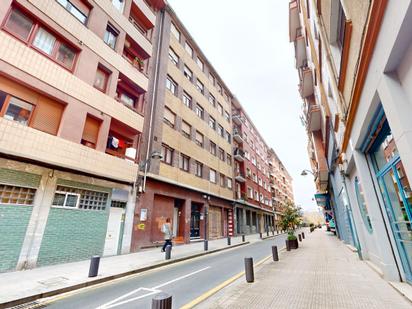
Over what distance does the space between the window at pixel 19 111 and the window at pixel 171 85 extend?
1058 centimetres

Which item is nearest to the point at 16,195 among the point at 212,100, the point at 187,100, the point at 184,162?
the point at 184,162

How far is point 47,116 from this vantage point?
352 inches

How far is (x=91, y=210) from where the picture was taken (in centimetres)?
1005

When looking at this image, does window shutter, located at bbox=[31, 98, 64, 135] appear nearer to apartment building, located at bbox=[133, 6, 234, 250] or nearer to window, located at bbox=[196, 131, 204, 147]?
apartment building, located at bbox=[133, 6, 234, 250]

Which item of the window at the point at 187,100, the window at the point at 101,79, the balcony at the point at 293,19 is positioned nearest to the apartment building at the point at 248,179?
the window at the point at 187,100

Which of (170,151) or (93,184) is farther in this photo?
(170,151)

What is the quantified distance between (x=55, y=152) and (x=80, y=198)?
2.51 metres

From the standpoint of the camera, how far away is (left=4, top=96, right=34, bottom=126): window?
25.8 feet

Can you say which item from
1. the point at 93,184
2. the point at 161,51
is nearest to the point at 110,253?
the point at 93,184

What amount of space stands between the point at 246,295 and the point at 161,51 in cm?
1760

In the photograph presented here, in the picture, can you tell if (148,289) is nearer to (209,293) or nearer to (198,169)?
(209,293)

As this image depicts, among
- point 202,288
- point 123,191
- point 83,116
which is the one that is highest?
point 83,116

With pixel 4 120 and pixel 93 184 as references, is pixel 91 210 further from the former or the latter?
pixel 4 120

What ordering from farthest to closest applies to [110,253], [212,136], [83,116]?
[212,136] → [110,253] → [83,116]
